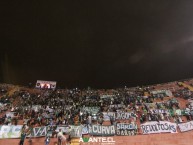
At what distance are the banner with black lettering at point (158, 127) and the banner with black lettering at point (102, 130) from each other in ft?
11.0

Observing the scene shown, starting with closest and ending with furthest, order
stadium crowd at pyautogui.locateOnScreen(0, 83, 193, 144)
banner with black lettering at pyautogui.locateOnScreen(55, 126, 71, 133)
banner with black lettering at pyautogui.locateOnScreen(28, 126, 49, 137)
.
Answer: banner with black lettering at pyautogui.locateOnScreen(28, 126, 49, 137), banner with black lettering at pyautogui.locateOnScreen(55, 126, 71, 133), stadium crowd at pyautogui.locateOnScreen(0, 83, 193, 144)

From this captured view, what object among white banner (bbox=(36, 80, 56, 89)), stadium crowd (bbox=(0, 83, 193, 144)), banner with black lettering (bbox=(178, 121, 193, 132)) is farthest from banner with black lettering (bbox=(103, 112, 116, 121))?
white banner (bbox=(36, 80, 56, 89))

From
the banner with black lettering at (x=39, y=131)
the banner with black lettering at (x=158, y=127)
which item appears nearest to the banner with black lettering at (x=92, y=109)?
the banner with black lettering at (x=39, y=131)

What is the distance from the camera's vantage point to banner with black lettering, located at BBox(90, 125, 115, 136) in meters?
23.9

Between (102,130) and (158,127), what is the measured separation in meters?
6.01

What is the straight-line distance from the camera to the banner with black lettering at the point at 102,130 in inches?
942

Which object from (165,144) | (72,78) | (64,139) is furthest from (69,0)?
(165,144)

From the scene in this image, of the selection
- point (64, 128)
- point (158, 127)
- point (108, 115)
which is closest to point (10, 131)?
point (64, 128)

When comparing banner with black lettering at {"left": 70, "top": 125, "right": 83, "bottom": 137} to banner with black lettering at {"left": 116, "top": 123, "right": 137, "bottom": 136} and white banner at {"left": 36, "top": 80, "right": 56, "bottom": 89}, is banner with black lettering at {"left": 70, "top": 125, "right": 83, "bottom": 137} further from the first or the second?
white banner at {"left": 36, "top": 80, "right": 56, "bottom": 89}

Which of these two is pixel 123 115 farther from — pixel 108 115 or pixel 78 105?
pixel 78 105

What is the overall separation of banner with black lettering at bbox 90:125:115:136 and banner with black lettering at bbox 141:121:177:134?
3.34 meters

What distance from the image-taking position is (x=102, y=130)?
24250mm

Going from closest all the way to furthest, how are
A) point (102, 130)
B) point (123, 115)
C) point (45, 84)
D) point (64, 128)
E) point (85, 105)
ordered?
1. point (102, 130)
2. point (64, 128)
3. point (123, 115)
4. point (85, 105)
5. point (45, 84)

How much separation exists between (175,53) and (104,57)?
10699 millimetres
